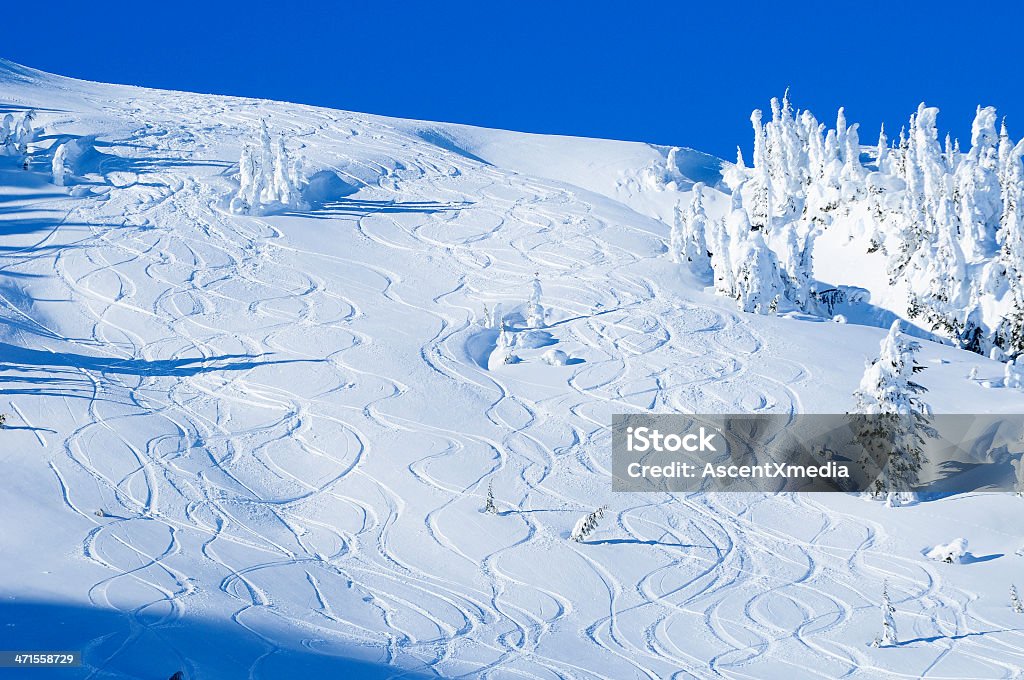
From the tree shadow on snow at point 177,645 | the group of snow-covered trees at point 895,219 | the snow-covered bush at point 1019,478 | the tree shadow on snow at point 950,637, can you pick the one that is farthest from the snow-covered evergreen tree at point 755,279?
the tree shadow on snow at point 177,645

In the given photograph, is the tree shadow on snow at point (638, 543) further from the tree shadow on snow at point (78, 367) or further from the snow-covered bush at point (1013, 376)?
the snow-covered bush at point (1013, 376)

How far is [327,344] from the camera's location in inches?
1027

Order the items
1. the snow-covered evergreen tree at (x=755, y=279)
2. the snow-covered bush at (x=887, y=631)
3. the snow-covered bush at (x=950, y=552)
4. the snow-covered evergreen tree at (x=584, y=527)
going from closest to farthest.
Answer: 1. the snow-covered bush at (x=887, y=631)
2. the snow-covered bush at (x=950, y=552)
3. the snow-covered evergreen tree at (x=584, y=527)
4. the snow-covered evergreen tree at (x=755, y=279)

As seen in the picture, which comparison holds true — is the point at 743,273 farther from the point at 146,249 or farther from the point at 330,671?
the point at 330,671

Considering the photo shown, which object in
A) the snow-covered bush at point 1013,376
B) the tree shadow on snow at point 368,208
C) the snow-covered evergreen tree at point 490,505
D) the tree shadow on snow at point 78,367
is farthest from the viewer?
the tree shadow on snow at point 368,208

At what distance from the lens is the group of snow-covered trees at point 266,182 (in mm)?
35469

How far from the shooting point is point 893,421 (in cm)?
2042

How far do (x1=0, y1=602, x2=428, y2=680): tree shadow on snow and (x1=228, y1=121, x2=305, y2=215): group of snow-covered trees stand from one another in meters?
22.8

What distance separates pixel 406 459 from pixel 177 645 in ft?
27.1

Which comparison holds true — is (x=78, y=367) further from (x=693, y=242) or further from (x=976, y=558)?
(x=976, y=558)

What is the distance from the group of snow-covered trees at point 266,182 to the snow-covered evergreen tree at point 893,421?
70.4ft

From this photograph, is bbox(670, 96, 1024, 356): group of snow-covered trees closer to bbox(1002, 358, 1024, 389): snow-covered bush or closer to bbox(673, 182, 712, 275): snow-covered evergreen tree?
bbox(673, 182, 712, 275): snow-covered evergreen tree

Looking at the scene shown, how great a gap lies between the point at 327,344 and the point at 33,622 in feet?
43.7

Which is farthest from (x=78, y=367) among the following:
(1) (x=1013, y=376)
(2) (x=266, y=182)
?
(1) (x=1013, y=376)
